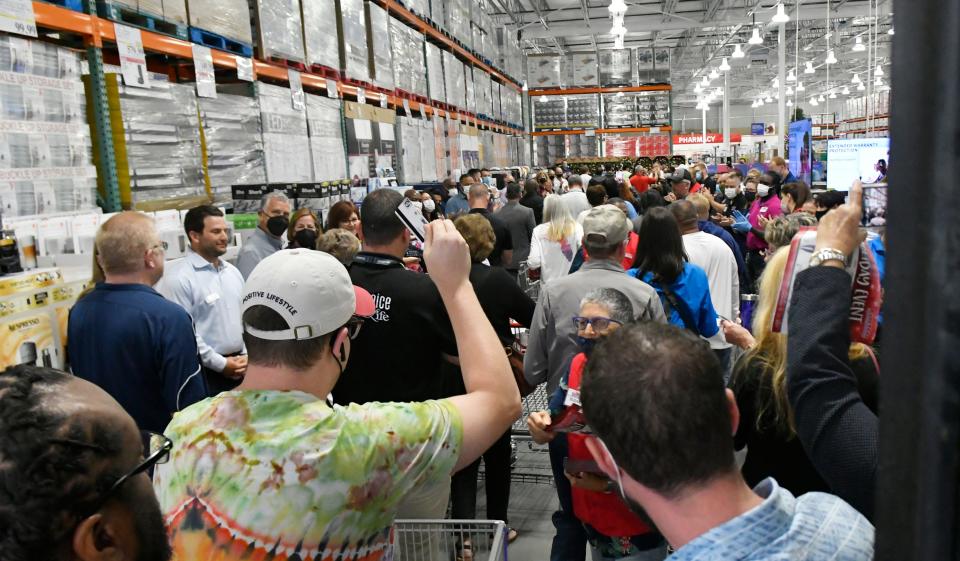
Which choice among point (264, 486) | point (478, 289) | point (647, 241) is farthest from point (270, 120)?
point (264, 486)

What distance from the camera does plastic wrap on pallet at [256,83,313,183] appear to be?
5.97 m

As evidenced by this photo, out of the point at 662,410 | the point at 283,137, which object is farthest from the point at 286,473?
the point at 283,137

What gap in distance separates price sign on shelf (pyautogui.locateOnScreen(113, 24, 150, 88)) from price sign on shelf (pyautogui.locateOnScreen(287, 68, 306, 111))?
6.39 ft

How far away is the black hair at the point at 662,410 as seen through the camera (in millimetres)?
1230

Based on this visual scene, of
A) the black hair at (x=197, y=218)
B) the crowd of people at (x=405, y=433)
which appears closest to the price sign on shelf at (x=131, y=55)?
the black hair at (x=197, y=218)

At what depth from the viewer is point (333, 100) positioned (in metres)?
7.35

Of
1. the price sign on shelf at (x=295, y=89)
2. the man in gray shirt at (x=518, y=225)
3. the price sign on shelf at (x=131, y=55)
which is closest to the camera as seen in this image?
the price sign on shelf at (x=131, y=55)

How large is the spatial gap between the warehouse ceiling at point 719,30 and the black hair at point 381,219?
14.1 metres

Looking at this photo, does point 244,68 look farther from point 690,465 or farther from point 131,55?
point 690,465

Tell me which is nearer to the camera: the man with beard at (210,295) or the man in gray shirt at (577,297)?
the man in gray shirt at (577,297)

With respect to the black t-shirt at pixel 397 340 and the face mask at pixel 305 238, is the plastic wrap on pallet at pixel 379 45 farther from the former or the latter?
the black t-shirt at pixel 397 340

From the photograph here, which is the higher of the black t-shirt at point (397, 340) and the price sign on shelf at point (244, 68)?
the price sign on shelf at point (244, 68)

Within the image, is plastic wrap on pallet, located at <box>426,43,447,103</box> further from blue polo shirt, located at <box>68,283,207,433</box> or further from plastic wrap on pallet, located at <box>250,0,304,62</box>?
blue polo shirt, located at <box>68,283,207,433</box>

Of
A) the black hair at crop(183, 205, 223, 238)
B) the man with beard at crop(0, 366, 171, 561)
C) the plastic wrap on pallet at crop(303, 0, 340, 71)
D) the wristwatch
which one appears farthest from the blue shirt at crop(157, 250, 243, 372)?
the plastic wrap on pallet at crop(303, 0, 340, 71)
